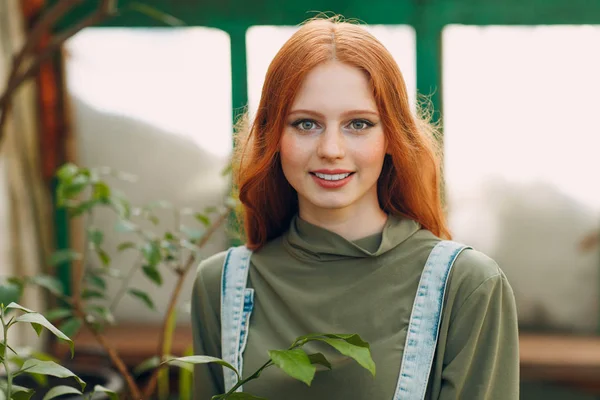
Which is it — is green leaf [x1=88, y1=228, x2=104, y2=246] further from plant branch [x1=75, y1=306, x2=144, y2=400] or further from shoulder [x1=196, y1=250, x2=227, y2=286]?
shoulder [x1=196, y1=250, x2=227, y2=286]

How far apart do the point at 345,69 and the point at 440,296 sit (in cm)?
36

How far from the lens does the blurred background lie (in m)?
2.84

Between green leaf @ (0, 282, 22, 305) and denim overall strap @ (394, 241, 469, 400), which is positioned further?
green leaf @ (0, 282, 22, 305)

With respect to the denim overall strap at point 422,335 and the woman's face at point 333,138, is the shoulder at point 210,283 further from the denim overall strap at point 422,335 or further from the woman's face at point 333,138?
the denim overall strap at point 422,335

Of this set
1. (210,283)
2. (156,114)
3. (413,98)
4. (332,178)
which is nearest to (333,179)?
(332,178)

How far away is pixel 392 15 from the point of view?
2877 millimetres

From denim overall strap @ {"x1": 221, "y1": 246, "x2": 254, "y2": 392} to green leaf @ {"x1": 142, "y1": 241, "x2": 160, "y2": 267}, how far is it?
0.40 m

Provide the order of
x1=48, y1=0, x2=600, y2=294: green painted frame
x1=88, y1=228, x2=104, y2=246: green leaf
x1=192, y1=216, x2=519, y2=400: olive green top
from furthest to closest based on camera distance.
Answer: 1. x1=48, y1=0, x2=600, y2=294: green painted frame
2. x1=88, y1=228, x2=104, y2=246: green leaf
3. x1=192, y1=216, x2=519, y2=400: olive green top

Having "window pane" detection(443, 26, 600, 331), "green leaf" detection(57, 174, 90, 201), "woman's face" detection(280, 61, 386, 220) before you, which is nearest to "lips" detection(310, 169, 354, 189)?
"woman's face" detection(280, 61, 386, 220)

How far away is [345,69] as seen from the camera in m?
1.15

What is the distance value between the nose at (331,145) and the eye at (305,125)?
0.09 ft

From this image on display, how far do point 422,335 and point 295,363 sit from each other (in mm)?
343

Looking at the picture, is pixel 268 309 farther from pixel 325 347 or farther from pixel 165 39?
pixel 165 39

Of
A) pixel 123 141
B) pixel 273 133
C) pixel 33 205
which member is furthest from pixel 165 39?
pixel 273 133
